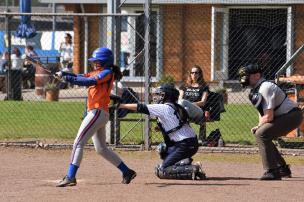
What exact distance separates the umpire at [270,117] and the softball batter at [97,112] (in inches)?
65.8

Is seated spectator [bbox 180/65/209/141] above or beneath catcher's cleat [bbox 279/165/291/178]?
above

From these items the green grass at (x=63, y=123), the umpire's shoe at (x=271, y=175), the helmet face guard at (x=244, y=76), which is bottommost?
the green grass at (x=63, y=123)

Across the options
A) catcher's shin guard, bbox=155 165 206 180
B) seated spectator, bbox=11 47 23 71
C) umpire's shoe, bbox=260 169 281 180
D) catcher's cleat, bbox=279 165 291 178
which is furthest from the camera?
seated spectator, bbox=11 47 23 71

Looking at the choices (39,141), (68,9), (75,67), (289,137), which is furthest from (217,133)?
(68,9)

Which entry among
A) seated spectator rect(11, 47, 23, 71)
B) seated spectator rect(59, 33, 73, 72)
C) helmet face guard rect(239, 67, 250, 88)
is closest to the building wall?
seated spectator rect(59, 33, 73, 72)

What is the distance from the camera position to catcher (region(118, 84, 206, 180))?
1127cm

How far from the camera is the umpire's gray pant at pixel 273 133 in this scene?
37.4ft

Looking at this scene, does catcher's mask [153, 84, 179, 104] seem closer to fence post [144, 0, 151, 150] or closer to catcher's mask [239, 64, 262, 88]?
catcher's mask [239, 64, 262, 88]

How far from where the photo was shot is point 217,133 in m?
14.5

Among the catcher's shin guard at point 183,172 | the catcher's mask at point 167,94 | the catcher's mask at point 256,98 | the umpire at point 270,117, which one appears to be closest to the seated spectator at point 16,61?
the catcher's mask at point 167,94

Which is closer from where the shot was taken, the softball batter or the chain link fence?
the softball batter

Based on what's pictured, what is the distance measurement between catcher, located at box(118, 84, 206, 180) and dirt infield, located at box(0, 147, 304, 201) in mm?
142

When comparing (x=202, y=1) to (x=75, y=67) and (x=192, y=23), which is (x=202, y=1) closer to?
(x=192, y=23)

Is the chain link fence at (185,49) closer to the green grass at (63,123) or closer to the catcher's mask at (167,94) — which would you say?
the green grass at (63,123)
